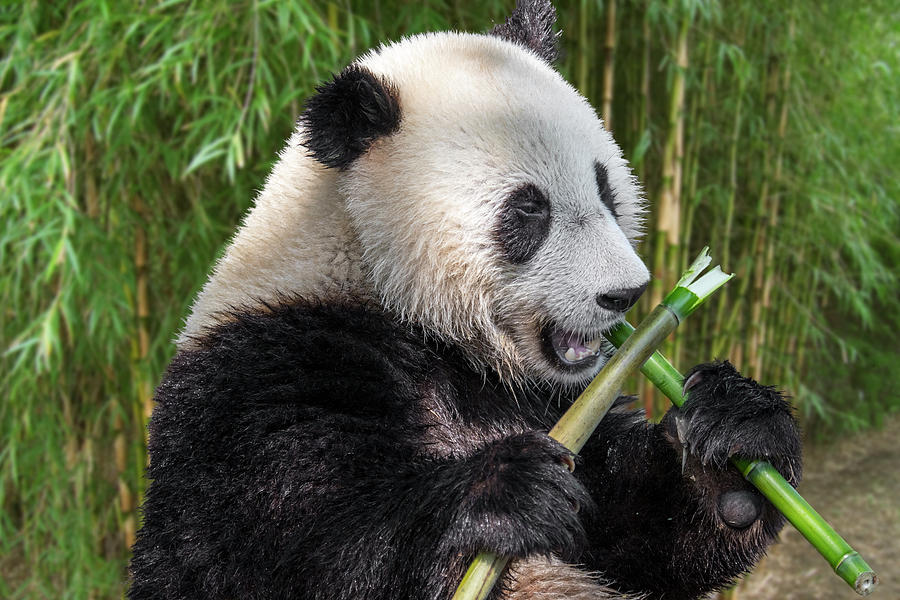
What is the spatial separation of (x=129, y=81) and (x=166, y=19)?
0.27 metres

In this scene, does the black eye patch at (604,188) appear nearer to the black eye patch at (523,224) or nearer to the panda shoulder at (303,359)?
the black eye patch at (523,224)

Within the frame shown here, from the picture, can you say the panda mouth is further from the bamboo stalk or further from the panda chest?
the bamboo stalk

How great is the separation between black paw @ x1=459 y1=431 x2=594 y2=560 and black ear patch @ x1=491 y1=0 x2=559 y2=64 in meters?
0.93

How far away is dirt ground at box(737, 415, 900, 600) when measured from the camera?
16.1ft

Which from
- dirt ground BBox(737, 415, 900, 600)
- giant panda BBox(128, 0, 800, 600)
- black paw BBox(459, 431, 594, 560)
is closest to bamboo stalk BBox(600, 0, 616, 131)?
giant panda BBox(128, 0, 800, 600)

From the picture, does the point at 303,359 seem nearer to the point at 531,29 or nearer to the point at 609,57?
the point at 531,29

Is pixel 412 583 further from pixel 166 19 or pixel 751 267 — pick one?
pixel 751 267

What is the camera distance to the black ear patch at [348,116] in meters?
1.43

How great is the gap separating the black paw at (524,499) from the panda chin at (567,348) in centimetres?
30

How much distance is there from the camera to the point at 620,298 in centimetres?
138

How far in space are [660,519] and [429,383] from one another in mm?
529

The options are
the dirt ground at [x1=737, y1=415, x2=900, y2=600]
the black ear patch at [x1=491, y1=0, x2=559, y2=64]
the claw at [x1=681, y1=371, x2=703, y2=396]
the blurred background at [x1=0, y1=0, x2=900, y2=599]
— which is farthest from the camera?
the dirt ground at [x1=737, y1=415, x2=900, y2=600]

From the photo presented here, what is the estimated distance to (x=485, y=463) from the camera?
1224mm

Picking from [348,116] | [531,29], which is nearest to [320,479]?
[348,116]
